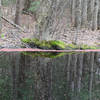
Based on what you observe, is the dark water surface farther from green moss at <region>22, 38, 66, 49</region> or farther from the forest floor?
the forest floor

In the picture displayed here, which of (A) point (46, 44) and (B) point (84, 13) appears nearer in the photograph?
(A) point (46, 44)

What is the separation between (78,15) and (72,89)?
749 inches

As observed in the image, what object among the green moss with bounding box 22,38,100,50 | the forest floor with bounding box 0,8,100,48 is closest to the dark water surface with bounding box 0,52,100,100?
the green moss with bounding box 22,38,100,50

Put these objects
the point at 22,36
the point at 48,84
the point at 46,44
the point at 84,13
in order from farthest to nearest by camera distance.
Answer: the point at 84,13 → the point at 22,36 → the point at 46,44 → the point at 48,84

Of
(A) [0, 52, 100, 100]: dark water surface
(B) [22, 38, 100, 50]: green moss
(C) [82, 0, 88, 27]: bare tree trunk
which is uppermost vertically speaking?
(C) [82, 0, 88, 27]: bare tree trunk

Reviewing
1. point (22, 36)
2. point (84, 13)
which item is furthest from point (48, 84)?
point (84, 13)

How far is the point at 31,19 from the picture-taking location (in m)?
27.6

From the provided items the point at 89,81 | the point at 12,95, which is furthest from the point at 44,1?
the point at 12,95

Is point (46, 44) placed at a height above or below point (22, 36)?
below

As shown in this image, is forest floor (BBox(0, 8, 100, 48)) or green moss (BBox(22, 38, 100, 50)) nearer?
green moss (BBox(22, 38, 100, 50))

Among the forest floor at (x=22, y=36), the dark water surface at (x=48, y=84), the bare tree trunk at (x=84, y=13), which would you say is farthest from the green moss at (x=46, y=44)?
the bare tree trunk at (x=84, y=13)

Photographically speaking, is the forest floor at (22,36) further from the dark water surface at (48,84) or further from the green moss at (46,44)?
Result: the dark water surface at (48,84)

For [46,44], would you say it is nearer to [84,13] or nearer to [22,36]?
[22,36]

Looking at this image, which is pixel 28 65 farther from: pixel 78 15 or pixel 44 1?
pixel 78 15
